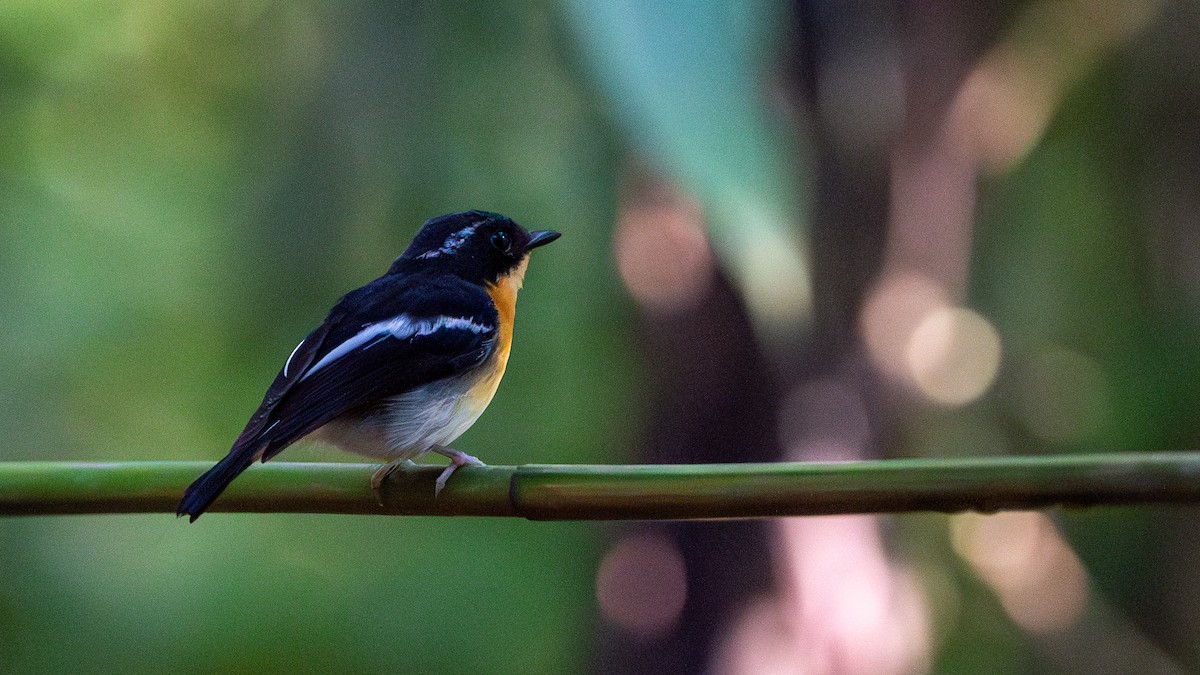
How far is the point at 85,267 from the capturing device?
133 inches

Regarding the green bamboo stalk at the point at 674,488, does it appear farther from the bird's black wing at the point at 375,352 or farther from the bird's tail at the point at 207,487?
the bird's black wing at the point at 375,352

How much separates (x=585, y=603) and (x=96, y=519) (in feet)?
5.25

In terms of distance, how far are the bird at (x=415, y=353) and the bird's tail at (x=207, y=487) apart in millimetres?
307

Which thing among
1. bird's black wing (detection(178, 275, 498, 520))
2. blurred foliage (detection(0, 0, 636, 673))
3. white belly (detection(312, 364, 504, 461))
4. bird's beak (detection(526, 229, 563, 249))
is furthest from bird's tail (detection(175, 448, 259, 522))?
blurred foliage (detection(0, 0, 636, 673))

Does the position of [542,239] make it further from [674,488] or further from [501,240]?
[674,488]

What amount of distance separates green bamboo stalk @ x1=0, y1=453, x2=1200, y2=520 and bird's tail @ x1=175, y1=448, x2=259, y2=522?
16 mm

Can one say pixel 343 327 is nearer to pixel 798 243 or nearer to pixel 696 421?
pixel 798 243

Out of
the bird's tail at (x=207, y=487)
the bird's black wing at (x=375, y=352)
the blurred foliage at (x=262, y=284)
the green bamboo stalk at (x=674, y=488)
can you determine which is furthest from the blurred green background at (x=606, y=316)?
the bird's tail at (x=207, y=487)

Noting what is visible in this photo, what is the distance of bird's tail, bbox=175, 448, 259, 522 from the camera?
1.10 metres

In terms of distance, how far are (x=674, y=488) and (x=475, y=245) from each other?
4.06ft

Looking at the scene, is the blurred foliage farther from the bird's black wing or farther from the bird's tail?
the bird's tail

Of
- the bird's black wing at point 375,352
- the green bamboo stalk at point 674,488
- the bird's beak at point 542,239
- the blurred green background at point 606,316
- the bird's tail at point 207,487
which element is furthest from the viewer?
the blurred green background at point 606,316

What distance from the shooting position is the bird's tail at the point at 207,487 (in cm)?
110

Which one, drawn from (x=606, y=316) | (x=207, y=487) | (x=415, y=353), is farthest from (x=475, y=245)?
(x=207, y=487)
